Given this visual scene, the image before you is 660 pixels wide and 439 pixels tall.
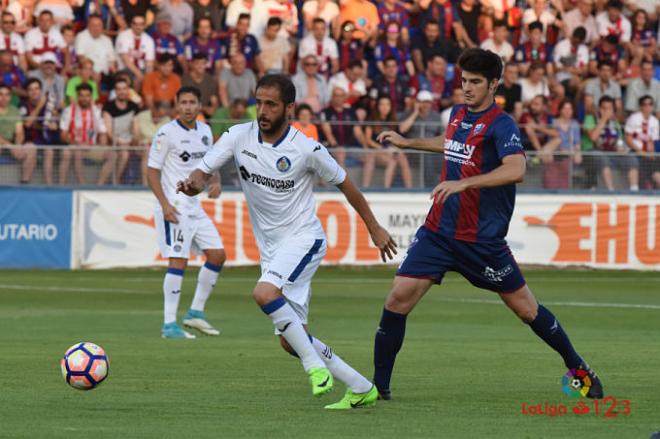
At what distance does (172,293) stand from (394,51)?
1359 centimetres

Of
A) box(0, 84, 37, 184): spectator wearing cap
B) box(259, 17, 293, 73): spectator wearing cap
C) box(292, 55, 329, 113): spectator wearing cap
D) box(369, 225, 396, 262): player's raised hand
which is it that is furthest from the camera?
box(259, 17, 293, 73): spectator wearing cap

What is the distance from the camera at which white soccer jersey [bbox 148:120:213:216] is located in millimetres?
14244

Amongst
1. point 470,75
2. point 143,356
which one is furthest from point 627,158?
point 470,75

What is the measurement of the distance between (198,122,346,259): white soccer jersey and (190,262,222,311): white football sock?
218 inches

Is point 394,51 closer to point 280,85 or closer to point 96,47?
point 96,47

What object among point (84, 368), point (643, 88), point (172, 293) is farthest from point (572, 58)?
point (84, 368)

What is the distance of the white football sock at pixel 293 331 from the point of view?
333 inches

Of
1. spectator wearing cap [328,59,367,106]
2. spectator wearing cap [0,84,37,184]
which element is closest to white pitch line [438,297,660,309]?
spectator wearing cap [328,59,367,106]

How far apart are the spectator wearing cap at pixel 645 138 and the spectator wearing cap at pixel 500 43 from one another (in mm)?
2915

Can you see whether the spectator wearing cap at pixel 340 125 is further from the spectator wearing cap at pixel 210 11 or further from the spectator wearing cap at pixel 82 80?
the spectator wearing cap at pixel 82 80

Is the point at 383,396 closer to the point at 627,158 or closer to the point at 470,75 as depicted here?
the point at 470,75

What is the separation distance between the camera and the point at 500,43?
2739cm

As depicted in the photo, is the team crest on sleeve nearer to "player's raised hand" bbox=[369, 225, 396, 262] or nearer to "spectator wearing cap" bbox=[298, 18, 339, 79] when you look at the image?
"player's raised hand" bbox=[369, 225, 396, 262]

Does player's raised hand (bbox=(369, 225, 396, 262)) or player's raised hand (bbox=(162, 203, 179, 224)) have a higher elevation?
player's raised hand (bbox=(369, 225, 396, 262))
